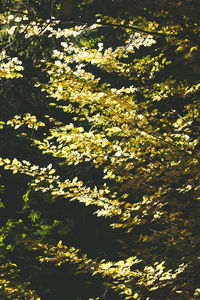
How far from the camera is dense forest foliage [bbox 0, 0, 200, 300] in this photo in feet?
6.43

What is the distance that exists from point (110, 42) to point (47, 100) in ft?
5.85

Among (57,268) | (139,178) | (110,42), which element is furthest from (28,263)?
(110,42)

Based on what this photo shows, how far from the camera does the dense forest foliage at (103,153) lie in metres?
1.96

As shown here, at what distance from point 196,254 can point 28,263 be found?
11.3 feet

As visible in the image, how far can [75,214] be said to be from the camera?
585 centimetres

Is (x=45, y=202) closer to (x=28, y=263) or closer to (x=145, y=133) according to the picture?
(x=28, y=263)

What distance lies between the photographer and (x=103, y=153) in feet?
7.32

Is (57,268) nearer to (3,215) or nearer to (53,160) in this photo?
(3,215)

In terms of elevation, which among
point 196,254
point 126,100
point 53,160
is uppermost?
point 53,160

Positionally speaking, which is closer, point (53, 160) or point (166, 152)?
point (166, 152)

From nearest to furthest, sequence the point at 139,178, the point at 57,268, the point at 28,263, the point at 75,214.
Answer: the point at 139,178 < the point at 28,263 < the point at 57,268 < the point at 75,214

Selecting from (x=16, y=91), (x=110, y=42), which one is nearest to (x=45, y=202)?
(x=16, y=91)

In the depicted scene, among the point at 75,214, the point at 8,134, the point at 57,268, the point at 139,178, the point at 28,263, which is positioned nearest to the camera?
the point at 139,178

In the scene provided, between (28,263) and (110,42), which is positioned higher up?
(110,42)
